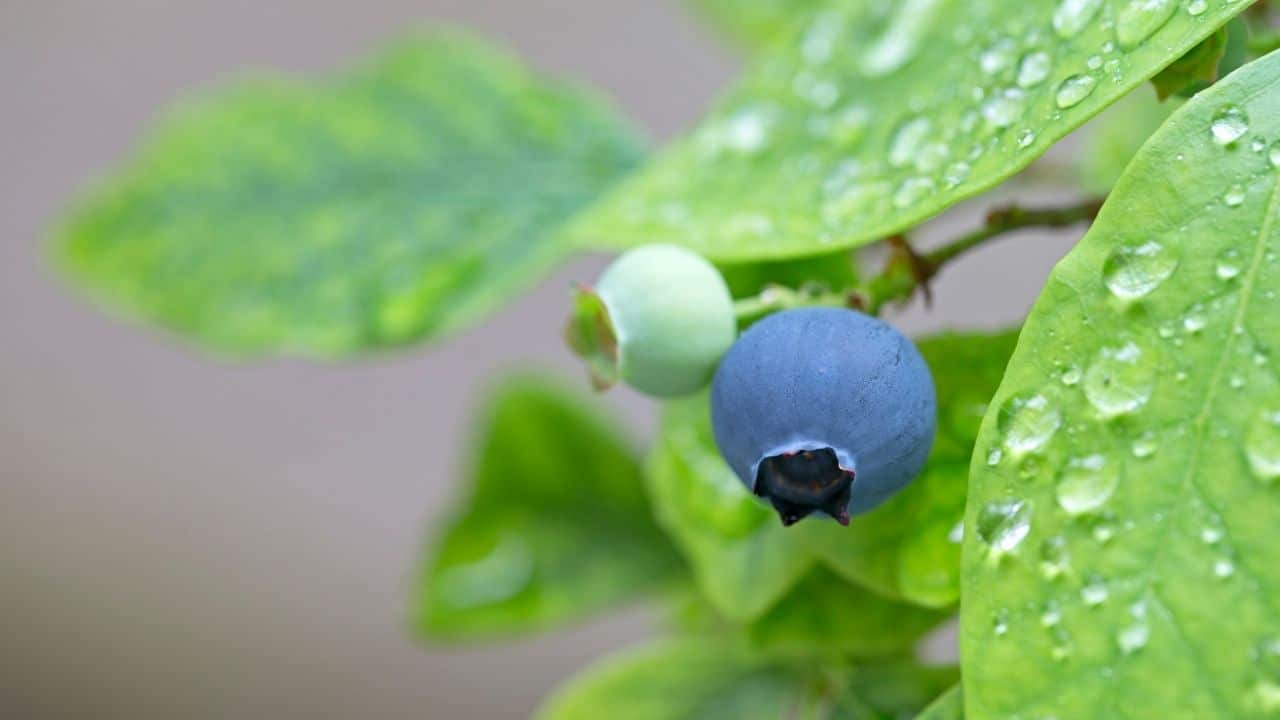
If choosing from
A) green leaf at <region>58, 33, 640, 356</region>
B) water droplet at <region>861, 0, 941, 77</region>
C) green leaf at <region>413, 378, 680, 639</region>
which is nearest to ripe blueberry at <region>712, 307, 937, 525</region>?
water droplet at <region>861, 0, 941, 77</region>

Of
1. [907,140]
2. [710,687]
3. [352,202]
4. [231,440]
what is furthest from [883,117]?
[231,440]

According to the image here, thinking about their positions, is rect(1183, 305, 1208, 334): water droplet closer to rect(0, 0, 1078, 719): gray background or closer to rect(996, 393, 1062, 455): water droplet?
rect(996, 393, 1062, 455): water droplet

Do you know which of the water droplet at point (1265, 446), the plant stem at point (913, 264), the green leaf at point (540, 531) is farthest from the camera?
the green leaf at point (540, 531)

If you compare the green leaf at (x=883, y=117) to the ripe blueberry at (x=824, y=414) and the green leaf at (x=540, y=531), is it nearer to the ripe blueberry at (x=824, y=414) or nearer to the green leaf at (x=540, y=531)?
the ripe blueberry at (x=824, y=414)

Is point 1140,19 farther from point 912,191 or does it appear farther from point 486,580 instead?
point 486,580

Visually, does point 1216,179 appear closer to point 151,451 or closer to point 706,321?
point 706,321

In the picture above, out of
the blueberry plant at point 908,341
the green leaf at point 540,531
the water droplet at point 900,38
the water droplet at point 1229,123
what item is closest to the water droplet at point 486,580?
the green leaf at point 540,531
